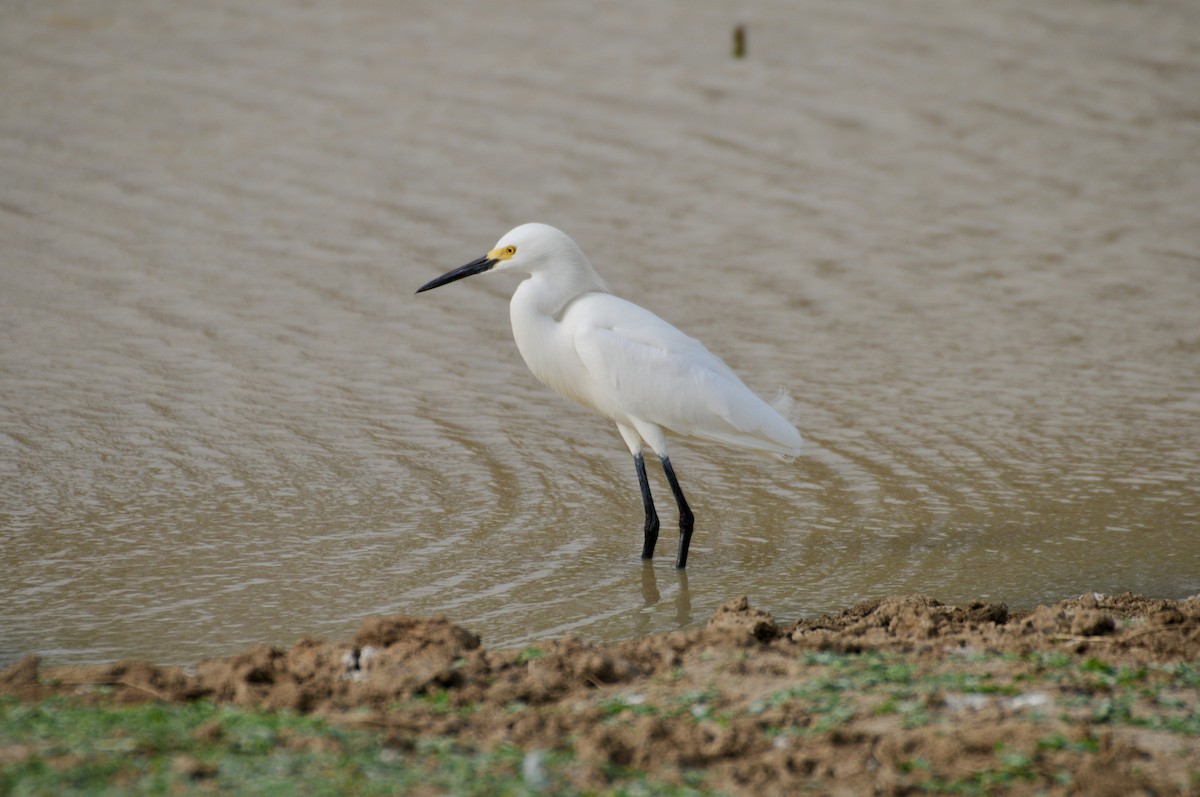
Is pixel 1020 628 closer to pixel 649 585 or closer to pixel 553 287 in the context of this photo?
pixel 649 585

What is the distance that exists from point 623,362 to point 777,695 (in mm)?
2467

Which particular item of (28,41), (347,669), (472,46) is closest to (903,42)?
(472,46)

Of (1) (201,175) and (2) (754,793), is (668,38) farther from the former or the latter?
(2) (754,793)

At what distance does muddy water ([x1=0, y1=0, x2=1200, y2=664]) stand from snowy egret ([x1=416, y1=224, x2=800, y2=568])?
0.44 meters

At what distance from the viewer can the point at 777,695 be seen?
132 inches

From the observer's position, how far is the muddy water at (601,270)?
538 centimetres

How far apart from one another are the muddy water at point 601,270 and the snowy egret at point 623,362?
441mm

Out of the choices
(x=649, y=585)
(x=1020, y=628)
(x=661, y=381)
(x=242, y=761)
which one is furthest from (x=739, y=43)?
(x=242, y=761)

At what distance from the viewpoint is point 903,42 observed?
45.1ft

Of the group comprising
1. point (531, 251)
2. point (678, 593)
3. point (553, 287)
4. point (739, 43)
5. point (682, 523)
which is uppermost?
point (739, 43)

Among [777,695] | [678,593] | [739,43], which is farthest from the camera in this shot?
[739,43]

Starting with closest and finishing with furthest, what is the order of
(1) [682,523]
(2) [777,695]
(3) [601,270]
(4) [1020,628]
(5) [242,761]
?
(5) [242,761], (2) [777,695], (4) [1020,628], (1) [682,523], (3) [601,270]

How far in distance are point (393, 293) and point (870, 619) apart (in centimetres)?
521

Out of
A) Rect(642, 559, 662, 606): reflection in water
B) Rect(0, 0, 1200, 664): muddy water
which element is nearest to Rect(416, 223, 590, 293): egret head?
Rect(0, 0, 1200, 664): muddy water
